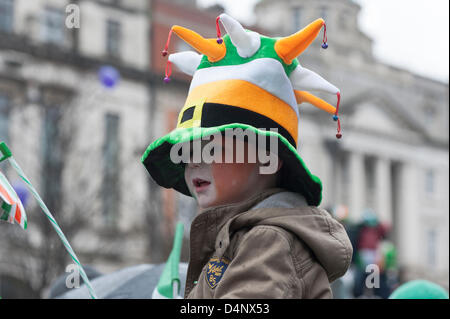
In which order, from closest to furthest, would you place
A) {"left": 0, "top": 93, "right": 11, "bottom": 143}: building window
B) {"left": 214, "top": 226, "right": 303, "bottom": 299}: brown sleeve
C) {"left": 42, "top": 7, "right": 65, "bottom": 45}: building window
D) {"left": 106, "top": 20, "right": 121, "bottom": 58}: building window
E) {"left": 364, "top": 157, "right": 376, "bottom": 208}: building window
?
{"left": 214, "top": 226, "right": 303, "bottom": 299}: brown sleeve, {"left": 0, "top": 93, "right": 11, "bottom": 143}: building window, {"left": 42, "top": 7, "right": 65, "bottom": 45}: building window, {"left": 106, "top": 20, "right": 121, "bottom": 58}: building window, {"left": 364, "top": 157, "right": 376, "bottom": 208}: building window

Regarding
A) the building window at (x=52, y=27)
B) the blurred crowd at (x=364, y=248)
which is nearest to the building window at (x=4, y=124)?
the building window at (x=52, y=27)

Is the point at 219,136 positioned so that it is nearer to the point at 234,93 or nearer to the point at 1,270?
the point at 234,93

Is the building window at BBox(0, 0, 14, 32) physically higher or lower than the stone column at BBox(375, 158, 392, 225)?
higher

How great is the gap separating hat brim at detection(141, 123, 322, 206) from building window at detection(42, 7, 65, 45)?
17545 millimetres

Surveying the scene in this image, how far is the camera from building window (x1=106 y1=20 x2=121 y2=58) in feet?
70.9

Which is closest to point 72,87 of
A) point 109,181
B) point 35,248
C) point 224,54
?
point 109,181

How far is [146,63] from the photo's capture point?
2219 cm

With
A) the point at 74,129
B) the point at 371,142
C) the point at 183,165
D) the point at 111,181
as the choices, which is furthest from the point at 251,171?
the point at 371,142

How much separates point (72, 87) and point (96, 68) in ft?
15.6

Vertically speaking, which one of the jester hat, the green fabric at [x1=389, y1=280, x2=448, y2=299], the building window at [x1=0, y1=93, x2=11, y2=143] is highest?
the building window at [x1=0, y1=93, x2=11, y2=143]

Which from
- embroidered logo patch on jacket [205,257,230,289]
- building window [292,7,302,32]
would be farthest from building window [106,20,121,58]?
embroidered logo patch on jacket [205,257,230,289]

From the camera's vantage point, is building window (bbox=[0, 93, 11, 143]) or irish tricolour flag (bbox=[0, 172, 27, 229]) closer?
irish tricolour flag (bbox=[0, 172, 27, 229])

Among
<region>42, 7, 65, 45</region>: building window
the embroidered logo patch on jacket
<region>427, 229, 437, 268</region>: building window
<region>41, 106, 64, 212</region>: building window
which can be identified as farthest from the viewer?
<region>427, 229, 437, 268</region>: building window

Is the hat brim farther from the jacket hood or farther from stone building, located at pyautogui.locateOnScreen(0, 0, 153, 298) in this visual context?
stone building, located at pyautogui.locateOnScreen(0, 0, 153, 298)
